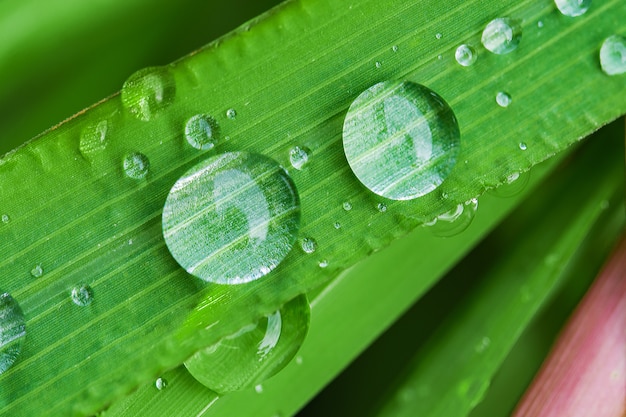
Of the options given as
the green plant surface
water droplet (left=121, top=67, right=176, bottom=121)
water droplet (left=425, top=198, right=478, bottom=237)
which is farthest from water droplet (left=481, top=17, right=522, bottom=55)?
water droplet (left=121, top=67, right=176, bottom=121)

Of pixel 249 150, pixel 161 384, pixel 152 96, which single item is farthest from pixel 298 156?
pixel 161 384

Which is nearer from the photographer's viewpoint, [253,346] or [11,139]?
[253,346]

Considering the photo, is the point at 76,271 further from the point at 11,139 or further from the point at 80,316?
the point at 11,139

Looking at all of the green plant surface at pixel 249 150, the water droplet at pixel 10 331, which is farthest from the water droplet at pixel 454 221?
the water droplet at pixel 10 331

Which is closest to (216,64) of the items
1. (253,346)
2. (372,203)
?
(372,203)

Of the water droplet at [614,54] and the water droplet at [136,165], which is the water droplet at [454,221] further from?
the water droplet at [136,165]
